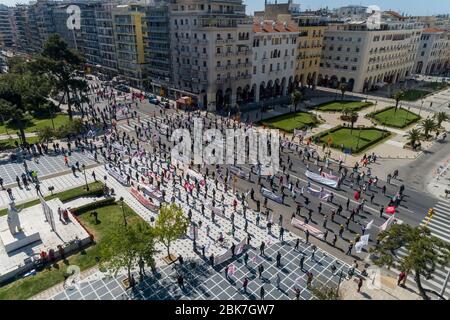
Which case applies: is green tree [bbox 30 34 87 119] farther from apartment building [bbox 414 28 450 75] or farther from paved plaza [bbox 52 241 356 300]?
apartment building [bbox 414 28 450 75]

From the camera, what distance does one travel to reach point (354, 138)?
62.7m

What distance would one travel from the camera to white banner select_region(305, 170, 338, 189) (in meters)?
44.4

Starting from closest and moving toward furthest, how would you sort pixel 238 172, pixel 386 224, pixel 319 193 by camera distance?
1. pixel 386 224
2. pixel 319 193
3. pixel 238 172

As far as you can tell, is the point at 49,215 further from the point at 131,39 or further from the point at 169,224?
the point at 131,39

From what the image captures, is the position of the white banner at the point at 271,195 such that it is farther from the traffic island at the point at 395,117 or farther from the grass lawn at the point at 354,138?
the traffic island at the point at 395,117

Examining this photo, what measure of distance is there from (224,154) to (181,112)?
1107 inches

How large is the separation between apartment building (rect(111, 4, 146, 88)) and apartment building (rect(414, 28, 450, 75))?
106m

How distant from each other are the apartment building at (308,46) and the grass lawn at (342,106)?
19113 mm

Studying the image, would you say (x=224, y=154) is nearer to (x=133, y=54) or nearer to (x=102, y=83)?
(x=133, y=54)

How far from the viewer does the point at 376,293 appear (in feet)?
89.4

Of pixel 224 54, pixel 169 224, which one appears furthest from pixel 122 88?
pixel 169 224

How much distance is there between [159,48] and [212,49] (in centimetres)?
2176

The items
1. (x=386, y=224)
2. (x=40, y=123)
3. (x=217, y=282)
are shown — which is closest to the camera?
(x=217, y=282)
